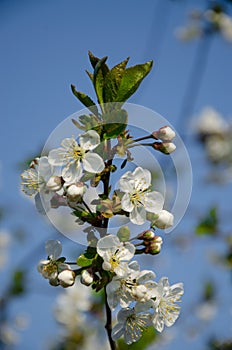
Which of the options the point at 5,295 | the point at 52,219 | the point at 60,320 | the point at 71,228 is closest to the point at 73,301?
the point at 60,320

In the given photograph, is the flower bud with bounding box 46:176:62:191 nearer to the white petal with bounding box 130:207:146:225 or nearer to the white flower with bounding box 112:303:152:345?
the white petal with bounding box 130:207:146:225

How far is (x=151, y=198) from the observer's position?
989 millimetres

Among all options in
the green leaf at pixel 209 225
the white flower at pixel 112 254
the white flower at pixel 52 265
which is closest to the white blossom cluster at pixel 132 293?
the white flower at pixel 112 254

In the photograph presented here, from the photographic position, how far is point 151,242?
3.24 feet

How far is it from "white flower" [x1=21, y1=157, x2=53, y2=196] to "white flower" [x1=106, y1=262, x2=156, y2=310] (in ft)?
0.72

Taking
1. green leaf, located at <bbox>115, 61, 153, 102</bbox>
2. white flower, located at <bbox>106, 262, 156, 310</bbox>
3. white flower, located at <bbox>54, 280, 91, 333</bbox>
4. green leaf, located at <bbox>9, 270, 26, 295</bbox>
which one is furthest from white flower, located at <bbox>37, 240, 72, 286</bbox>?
green leaf, located at <bbox>9, 270, 26, 295</bbox>

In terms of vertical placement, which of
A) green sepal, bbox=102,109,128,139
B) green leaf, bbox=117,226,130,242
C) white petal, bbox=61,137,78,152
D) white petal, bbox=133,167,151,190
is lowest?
green leaf, bbox=117,226,130,242

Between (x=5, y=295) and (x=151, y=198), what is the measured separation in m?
2.52

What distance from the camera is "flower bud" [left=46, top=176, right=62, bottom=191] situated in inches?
36.9

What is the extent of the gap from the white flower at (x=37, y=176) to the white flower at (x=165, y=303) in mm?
302

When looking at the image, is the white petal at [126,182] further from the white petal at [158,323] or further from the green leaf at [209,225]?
the green leaf at [209,225]

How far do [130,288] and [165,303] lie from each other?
13cm

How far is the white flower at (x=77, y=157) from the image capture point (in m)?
0.92

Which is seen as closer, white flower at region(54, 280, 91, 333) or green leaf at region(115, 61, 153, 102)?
green leaf at region(115, 61, 153, 102)
